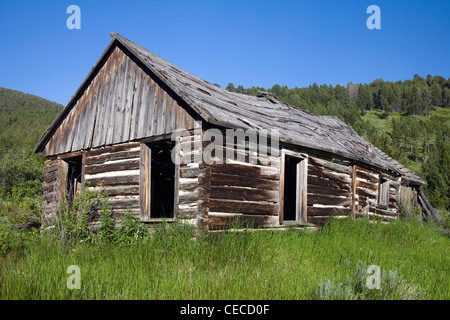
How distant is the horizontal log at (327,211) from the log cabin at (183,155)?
28mm

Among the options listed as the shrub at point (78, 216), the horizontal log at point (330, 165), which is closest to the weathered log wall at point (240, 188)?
the horizontal log at point (330, 165)

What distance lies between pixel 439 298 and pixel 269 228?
3.78m

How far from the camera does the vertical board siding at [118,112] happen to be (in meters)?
7.99

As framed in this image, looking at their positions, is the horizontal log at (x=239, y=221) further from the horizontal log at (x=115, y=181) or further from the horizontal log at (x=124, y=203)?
the horizontal log at (x=115, y=181)

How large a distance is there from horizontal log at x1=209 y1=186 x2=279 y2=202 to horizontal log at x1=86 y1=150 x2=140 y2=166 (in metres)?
2.37

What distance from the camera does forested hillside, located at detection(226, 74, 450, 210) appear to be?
272 ft

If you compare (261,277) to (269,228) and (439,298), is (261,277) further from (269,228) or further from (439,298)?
(269,228)

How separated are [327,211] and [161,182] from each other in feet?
18.0

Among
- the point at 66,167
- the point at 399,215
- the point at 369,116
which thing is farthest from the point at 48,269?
the point at 369,116

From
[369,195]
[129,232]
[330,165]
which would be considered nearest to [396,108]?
[369,195]

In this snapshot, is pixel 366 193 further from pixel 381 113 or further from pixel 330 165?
pixel 381 113

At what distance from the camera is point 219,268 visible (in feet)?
16.4

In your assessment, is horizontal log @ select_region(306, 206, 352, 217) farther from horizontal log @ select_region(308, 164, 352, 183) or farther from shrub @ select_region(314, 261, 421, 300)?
shrub @ select_region(314, 261, 421, 300)

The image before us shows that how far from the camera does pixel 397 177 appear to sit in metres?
15.7
